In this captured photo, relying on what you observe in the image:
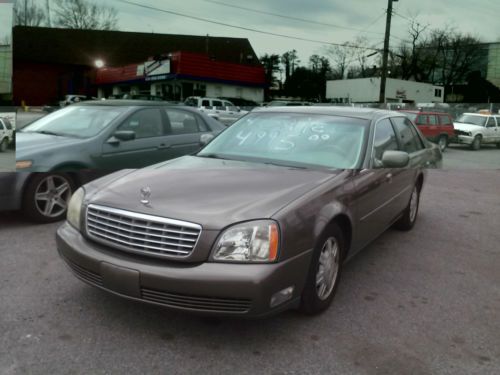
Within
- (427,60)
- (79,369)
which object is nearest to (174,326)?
(79,369)

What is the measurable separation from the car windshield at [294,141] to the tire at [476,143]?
37.3 inches

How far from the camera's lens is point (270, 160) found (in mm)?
3436

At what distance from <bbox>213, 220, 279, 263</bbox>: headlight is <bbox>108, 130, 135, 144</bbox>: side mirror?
2.75 ft

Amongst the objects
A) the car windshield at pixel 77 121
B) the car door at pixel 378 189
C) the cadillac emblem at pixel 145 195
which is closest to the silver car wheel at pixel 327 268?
the car door at pixel 378 189

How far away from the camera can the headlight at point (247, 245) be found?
2508 mm

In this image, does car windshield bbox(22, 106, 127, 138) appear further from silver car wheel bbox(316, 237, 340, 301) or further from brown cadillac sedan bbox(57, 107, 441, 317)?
silver car wheel bbox(316, 237, 340, 301)

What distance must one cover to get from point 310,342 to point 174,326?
79cm

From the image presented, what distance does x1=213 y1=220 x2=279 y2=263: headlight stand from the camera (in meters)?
2.51

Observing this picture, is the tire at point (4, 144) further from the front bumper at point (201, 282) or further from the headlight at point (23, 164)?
the front bumper at point (201, 282)

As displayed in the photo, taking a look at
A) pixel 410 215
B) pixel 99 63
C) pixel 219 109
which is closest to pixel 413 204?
pixel 410 215

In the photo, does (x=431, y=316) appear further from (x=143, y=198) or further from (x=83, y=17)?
(x=83, y=17)

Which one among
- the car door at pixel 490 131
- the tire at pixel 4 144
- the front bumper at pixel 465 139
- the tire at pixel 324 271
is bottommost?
the tire at pixel 324 271

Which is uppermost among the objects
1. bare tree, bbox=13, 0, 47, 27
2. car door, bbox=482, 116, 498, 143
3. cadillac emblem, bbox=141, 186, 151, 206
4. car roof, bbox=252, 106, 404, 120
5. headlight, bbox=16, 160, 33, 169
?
bare tree, bbox=13, 0, 47, 27

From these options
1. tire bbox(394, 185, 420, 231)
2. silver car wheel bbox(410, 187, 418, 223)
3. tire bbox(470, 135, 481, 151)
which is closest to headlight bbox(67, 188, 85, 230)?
tire bbox(470, 135, 481, 151)
